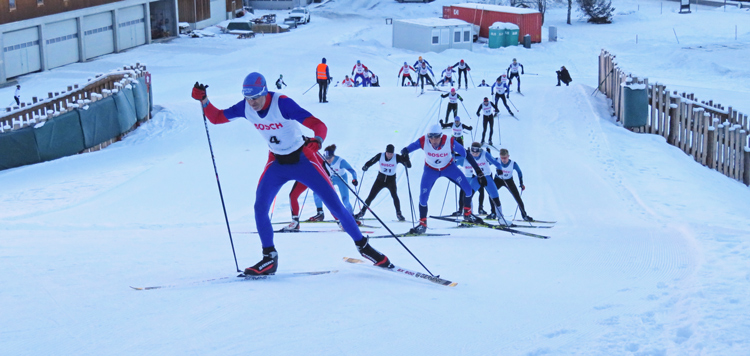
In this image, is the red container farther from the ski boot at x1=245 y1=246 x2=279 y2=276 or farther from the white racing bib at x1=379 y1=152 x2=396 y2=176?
the ski boot at x1=245 y1=246 x2=279 y2=276

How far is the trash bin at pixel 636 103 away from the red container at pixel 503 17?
85.5 feet

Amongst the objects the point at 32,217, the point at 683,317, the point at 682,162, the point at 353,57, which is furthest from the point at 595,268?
the point at 353,57

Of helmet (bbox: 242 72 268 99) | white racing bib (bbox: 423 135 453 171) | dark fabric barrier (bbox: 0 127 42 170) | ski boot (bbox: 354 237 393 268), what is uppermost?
helmet (bbox: 242 72 268 99)

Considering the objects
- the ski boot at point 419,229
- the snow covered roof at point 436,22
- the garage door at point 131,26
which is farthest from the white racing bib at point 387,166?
the garage door at point 131,26

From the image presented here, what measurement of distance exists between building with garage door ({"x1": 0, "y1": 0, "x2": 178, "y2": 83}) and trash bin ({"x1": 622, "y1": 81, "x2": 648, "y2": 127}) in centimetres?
2534

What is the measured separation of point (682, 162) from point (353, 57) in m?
26.0

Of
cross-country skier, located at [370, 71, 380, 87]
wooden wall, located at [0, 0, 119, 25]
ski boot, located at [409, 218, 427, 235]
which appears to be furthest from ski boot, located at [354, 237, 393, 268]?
wooden wall, located at [0, 0, 119, 25]

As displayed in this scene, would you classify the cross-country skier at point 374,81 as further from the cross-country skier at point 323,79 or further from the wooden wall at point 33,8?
the wooden wall at point 33,8

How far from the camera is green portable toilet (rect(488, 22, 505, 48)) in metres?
45.2

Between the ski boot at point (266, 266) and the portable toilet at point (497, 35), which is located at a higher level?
the portable toilet at point (497, 35)

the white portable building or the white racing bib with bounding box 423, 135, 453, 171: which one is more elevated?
the white portable building

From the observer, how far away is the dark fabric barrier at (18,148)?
16047mm

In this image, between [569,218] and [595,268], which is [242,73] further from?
[595,268]

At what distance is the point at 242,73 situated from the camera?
3481 cm
